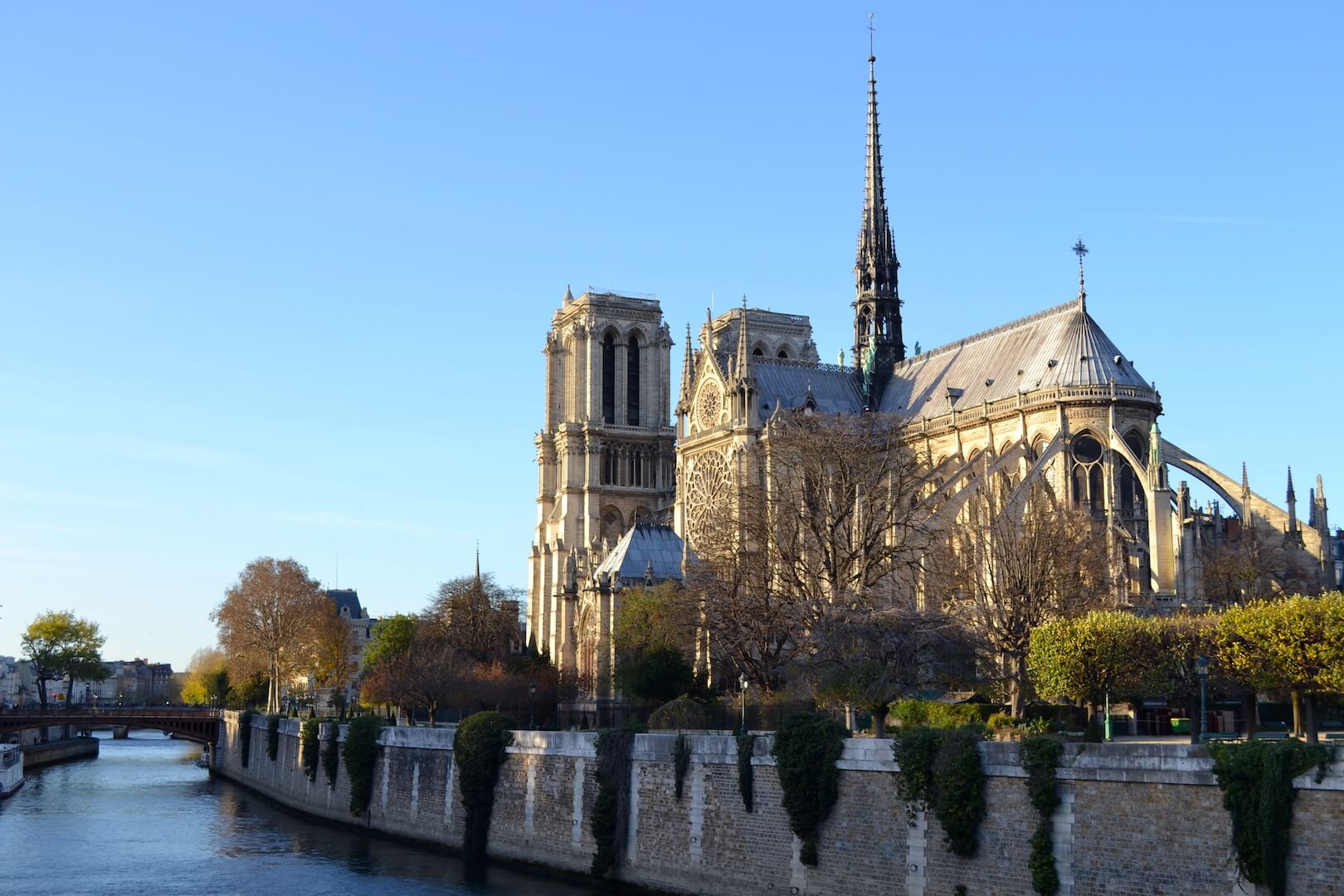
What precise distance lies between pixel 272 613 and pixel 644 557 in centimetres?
2848

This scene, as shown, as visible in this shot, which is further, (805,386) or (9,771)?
(805,386)

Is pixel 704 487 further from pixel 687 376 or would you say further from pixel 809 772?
pixel 809 772

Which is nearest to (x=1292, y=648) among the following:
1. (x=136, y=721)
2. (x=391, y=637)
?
(x=391, y=637)

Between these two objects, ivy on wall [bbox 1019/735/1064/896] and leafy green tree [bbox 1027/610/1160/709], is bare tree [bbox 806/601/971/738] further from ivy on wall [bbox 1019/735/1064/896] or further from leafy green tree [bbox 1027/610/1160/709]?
ivy on wall [bbox 1019/735/1064/896]

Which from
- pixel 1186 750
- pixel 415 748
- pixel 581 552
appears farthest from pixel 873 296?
pixel 1186 750

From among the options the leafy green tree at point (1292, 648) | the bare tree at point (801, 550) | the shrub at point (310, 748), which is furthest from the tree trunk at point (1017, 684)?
the shrub at point (310, 748)

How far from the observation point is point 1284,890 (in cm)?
2405

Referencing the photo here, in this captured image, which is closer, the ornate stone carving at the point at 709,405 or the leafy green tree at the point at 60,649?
the ornate stone carving at the point at 709,405

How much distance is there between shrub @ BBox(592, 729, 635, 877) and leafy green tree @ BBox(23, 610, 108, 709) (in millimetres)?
105850

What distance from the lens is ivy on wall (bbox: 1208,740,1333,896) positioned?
23.9m

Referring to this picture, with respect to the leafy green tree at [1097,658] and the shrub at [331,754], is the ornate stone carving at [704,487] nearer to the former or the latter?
the shrub at [331,754]

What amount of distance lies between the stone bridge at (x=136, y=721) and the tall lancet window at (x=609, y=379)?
29.0 meters

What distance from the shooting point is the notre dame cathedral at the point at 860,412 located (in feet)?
197

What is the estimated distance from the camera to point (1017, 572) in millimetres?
49406
